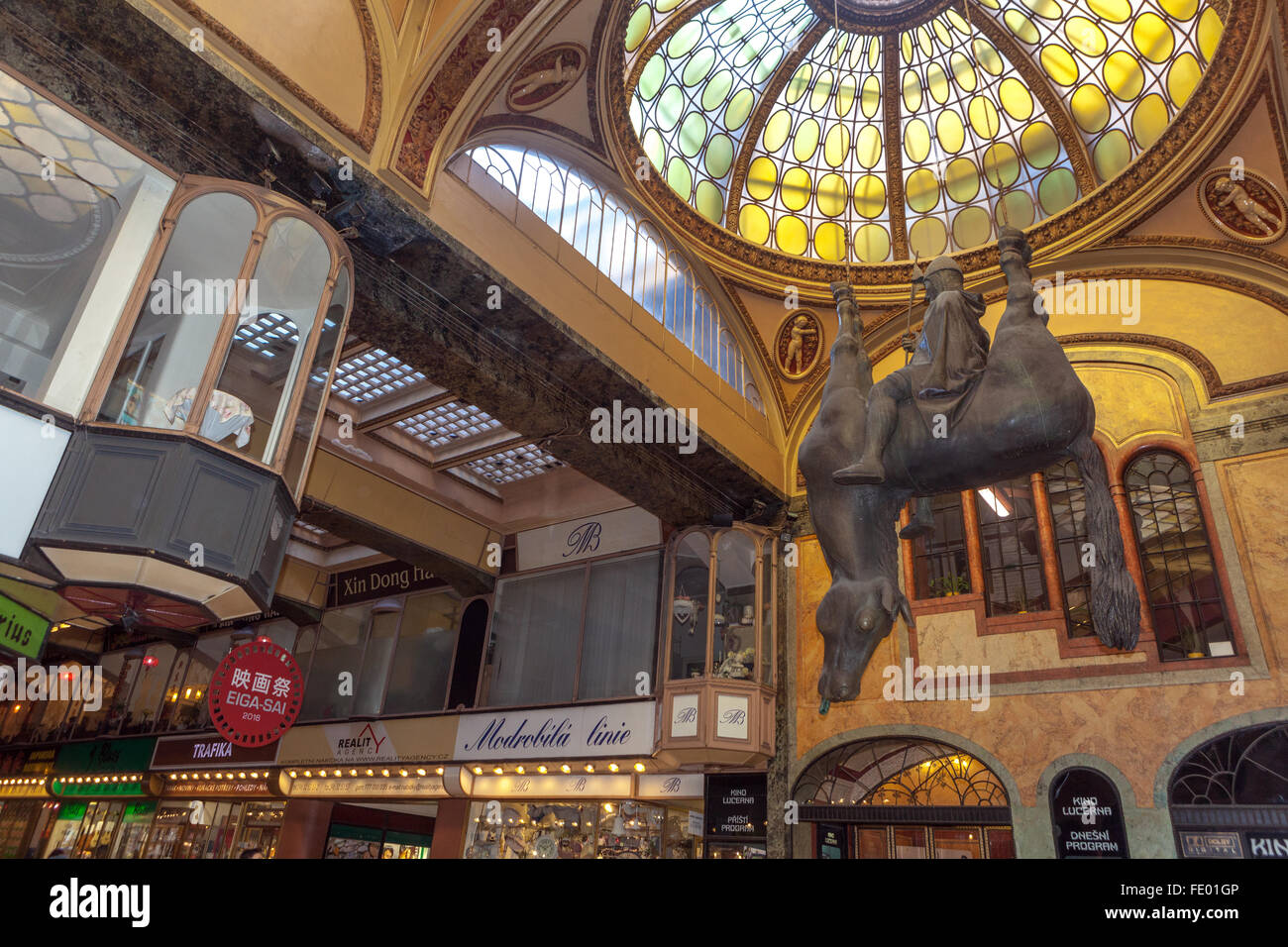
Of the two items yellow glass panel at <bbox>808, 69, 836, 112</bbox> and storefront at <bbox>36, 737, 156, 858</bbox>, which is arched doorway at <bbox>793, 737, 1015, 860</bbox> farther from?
storefront at <bbox>36, 737, 156, 858</bbox>

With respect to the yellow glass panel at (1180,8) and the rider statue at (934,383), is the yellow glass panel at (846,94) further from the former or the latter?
the rider statue at (934,383)

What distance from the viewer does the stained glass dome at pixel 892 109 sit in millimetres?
11438

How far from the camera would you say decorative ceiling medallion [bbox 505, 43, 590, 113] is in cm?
899

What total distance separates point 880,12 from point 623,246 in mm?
5946

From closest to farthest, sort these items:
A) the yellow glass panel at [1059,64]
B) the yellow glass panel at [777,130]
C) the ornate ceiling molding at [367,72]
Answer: the ornate ceiling molding at [367,72] → the yellow glass panel at [1059,64] → the yellow glass panel at [777,130]

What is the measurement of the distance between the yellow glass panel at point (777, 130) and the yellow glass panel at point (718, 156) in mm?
653

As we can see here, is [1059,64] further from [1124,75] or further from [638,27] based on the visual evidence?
[638,27]

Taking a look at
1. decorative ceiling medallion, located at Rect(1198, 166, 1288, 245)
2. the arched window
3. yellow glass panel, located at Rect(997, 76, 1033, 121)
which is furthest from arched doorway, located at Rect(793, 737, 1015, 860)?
yellow glass panel, located at Rect(997, 76, 1033, 121)

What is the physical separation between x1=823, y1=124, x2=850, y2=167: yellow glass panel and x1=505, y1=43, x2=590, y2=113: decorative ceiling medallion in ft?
18.2

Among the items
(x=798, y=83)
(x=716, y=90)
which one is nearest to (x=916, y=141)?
(x=798, y=83)

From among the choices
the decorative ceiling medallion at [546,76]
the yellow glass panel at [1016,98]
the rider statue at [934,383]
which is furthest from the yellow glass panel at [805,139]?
the rider statue at [934,383]

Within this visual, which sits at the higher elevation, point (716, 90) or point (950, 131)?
point (716, 90)

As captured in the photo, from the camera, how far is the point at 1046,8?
11.9m
